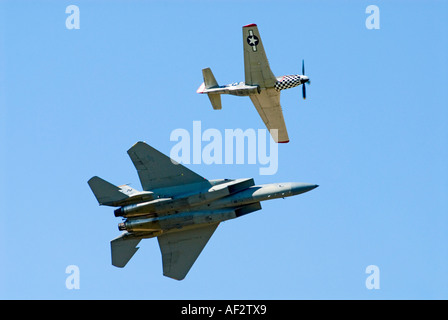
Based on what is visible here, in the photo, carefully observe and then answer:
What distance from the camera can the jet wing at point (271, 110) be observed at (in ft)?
182

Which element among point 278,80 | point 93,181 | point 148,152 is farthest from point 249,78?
point 93,181

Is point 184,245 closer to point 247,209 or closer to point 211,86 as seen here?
point 247,209

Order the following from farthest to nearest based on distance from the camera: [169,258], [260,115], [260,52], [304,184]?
[260,115] < [260,52] < [169,258] < [304,184]

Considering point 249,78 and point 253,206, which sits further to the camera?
point 249,78

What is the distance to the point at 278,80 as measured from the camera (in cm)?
5344

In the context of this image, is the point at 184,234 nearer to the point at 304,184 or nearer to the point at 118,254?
the point at 118,254

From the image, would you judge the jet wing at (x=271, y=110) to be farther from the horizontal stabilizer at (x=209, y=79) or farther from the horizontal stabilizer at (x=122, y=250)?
the horizontal stabilizer at (x=122, y=250)

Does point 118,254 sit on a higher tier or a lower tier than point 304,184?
lower

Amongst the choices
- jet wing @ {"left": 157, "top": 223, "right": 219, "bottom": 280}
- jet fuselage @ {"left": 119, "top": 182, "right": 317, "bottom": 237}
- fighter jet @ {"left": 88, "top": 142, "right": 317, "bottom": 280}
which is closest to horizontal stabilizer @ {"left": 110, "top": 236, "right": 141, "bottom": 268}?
fighter jet @ {"left": 88, "top": 142, "right": 317, "bottom": 280}

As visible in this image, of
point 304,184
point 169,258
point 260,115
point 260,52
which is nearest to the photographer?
→ point 304,184

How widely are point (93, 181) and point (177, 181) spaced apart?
5060 mm

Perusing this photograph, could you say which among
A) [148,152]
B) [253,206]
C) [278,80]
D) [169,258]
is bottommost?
[169,258]

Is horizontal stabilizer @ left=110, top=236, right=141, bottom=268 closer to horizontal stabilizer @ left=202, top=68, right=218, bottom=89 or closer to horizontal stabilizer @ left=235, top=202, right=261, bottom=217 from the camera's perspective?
horizontal stabilizer @ left=235, top=202, right=261, bottom=217

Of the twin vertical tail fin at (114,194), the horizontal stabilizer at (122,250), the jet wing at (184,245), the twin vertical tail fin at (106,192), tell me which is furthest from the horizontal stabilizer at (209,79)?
the horizontal stabilizer at (122,250)
